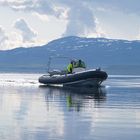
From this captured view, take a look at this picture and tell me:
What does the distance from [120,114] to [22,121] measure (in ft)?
19.8

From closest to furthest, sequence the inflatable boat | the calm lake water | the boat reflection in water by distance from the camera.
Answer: the calm lake water
the boat reflection in water
the inflatable boat

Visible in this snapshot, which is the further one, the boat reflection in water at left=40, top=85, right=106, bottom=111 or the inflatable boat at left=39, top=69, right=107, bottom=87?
the inflatable boat at left=39, top=69, right=107, bottom=87

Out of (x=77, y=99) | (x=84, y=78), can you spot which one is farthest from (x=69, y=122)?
(x=84, y=78)

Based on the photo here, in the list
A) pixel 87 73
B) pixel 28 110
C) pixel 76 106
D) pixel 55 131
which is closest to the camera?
pixel 55 131

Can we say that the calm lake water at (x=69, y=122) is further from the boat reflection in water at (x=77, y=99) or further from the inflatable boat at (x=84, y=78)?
the inflatable boat at (x=84, y=78)

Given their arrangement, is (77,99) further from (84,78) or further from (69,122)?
(84,78)

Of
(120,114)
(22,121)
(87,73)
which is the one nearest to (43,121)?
(22,121)

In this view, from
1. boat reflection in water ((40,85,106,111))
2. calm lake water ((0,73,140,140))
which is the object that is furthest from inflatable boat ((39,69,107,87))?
calm lake water ((0,73,140,140))

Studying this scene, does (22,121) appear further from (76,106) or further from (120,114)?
(76,106)

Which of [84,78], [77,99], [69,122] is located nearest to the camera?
[69,122]

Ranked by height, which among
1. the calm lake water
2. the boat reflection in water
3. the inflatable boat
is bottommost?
the calm lake water

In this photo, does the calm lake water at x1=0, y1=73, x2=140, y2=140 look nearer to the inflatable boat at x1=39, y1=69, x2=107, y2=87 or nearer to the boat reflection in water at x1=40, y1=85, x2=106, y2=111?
the boat reflection in water at x1=40, y1=85, x2=106, y2=111

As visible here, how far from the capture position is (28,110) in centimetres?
3338

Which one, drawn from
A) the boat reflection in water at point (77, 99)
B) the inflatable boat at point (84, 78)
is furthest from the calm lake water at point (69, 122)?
the inflatable boat at point (84, 78)
